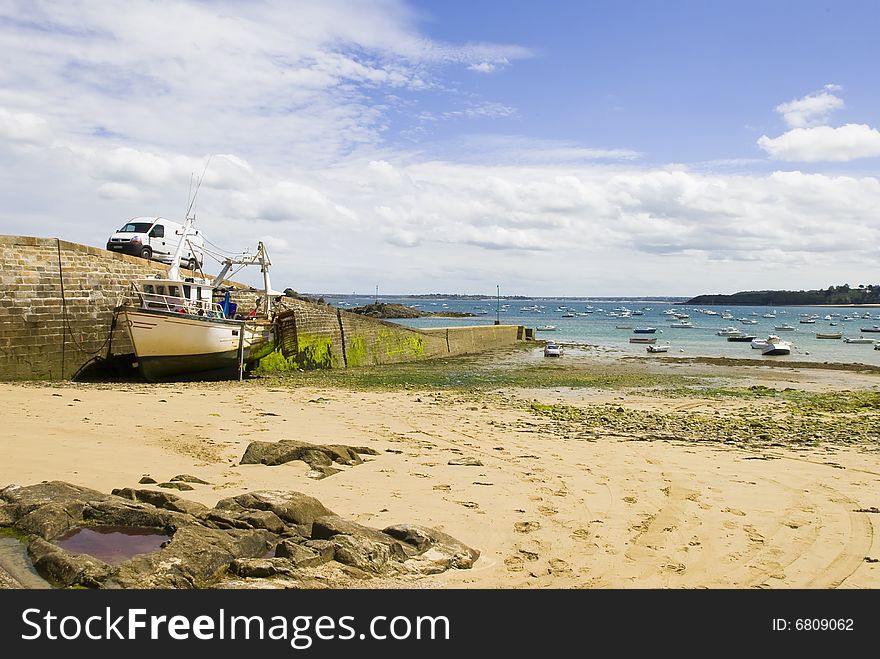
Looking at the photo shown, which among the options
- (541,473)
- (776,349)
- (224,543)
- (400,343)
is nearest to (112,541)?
(224,543)

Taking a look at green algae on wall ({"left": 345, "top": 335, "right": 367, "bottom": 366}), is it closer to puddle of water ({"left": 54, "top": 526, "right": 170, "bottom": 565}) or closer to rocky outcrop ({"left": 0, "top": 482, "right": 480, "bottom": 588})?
rocky outcrop ({"left": 0, "top": 482, "right": 480, "bottom": 588})

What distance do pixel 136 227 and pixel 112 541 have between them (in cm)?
2112

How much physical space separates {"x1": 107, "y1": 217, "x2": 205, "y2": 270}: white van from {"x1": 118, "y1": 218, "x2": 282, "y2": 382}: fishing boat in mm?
Answer: 2395

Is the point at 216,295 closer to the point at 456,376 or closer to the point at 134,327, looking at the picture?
the point at 134,327

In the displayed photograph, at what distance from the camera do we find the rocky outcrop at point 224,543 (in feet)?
14.2

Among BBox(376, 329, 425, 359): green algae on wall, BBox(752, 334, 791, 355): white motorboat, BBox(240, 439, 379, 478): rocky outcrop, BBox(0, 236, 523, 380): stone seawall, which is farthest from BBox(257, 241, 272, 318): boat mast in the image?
BBox(752, 334, 791, 355): white motorboat

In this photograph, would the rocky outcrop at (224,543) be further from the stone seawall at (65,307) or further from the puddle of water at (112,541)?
the stone seawall at (65,307)

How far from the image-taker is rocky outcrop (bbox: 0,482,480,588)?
14.2 ft

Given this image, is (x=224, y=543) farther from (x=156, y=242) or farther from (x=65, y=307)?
(x=156, y=242)

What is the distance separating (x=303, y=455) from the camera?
8.15 metres

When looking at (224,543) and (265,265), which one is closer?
(224,543)

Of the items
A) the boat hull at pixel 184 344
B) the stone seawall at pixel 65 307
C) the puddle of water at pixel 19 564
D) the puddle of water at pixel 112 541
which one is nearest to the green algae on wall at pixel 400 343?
the stone seawall at pixel 65 307
